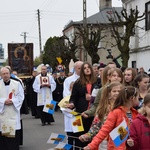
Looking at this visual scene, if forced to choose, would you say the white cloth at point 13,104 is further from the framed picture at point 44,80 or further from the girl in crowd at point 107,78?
the framed picture at point 44,80

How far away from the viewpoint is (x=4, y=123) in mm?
9000

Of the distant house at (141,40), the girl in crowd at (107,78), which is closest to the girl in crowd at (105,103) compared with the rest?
the girl in crowd at (107,78)

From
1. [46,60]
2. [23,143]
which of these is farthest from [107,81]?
[46,60]

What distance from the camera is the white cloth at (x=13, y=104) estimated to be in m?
9.02

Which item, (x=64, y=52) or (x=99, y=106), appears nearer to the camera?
(x=99, y=106)

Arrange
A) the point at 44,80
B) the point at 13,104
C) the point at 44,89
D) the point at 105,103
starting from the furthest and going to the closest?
the point at 44,89, the point at 44,80, the point at 13,104, the point at 105,103

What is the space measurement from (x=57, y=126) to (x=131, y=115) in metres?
9.08

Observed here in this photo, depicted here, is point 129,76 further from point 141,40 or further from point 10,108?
point 141,40

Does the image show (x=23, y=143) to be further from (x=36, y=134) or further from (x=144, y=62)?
(x=144, y=62)

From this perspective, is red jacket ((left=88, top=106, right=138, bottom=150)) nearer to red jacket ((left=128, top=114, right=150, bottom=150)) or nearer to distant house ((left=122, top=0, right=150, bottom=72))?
red jacket ((left=128, top=114, right=150, bottom=150))


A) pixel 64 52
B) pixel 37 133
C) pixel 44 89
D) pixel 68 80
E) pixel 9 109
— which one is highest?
pixel 64 52

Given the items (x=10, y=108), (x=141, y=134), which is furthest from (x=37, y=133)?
(x=141, y=134)

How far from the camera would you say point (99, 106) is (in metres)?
5.59

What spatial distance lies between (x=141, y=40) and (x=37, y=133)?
70.7ft
